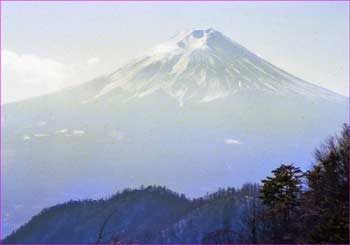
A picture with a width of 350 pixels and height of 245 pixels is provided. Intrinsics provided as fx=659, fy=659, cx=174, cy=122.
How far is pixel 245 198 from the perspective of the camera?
155500 mm

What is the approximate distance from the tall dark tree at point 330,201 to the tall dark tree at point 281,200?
20.5 inches

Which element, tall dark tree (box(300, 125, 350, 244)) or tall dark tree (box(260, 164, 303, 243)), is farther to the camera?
tall dark tree (box(260, 164, 303, 243))

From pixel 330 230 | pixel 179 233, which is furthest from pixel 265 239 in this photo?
pixel 179 233

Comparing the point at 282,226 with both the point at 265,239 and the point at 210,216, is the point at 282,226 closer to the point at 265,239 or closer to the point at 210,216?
the point at 265,239

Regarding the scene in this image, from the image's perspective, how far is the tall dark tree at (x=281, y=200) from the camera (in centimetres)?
2094

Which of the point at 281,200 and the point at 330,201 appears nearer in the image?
the point at 330,201

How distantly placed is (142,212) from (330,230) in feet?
551

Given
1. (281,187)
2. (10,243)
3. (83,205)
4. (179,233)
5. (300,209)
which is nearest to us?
(300,209)

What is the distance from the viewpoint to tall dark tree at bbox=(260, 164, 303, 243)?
2094cm

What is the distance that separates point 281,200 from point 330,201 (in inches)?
95.5

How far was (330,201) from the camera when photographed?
20453 millimetres

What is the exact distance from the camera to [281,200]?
22562 millimetres

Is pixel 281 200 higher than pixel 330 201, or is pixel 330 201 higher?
pixel 281 200

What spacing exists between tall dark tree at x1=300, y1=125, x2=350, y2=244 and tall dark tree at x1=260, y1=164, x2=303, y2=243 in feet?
1.71
